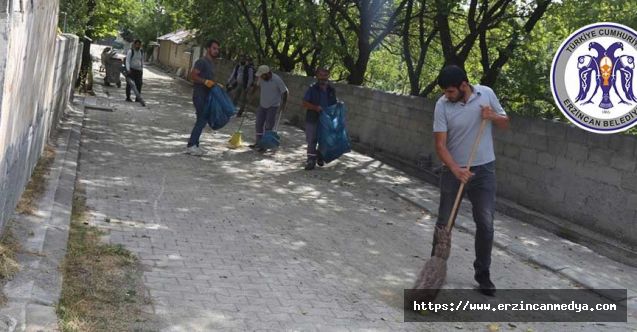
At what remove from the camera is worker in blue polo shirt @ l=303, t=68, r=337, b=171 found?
11.1 meters

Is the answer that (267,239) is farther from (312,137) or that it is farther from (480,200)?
(312,137)

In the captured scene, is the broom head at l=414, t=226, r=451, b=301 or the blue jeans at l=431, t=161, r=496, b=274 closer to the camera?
the broom head at l=414, t=226, r=451, b=301

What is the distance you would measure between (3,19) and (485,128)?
3.46 m

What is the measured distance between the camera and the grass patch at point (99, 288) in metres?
4.21

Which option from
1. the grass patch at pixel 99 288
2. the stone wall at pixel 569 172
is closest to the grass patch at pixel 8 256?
the grass patch at pixel 99 288

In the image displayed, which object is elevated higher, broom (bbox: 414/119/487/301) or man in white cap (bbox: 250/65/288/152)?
man in white cap (bbox: 250/65/288/152)

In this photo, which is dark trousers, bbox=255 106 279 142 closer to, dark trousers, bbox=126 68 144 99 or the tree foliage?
the tree foliage

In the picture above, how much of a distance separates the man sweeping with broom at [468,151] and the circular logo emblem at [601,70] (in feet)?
11.4

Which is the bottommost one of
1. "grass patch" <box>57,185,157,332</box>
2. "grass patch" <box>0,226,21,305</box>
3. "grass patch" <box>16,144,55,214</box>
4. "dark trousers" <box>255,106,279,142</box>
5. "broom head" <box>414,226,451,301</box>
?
"grass patch" <box>57,185,157,332</box>

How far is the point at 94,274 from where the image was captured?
5062mm

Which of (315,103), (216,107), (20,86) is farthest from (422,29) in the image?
(20,86)

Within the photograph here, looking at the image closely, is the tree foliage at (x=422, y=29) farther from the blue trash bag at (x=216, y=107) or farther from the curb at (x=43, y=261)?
the curb at (x=43, y=261)

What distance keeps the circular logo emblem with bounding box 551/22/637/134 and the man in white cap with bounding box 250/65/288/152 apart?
16.3ft

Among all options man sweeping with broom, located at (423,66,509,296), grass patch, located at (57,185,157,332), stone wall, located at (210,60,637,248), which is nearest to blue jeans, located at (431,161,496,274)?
man sweeping with broom, located at (423,66,509,296)
